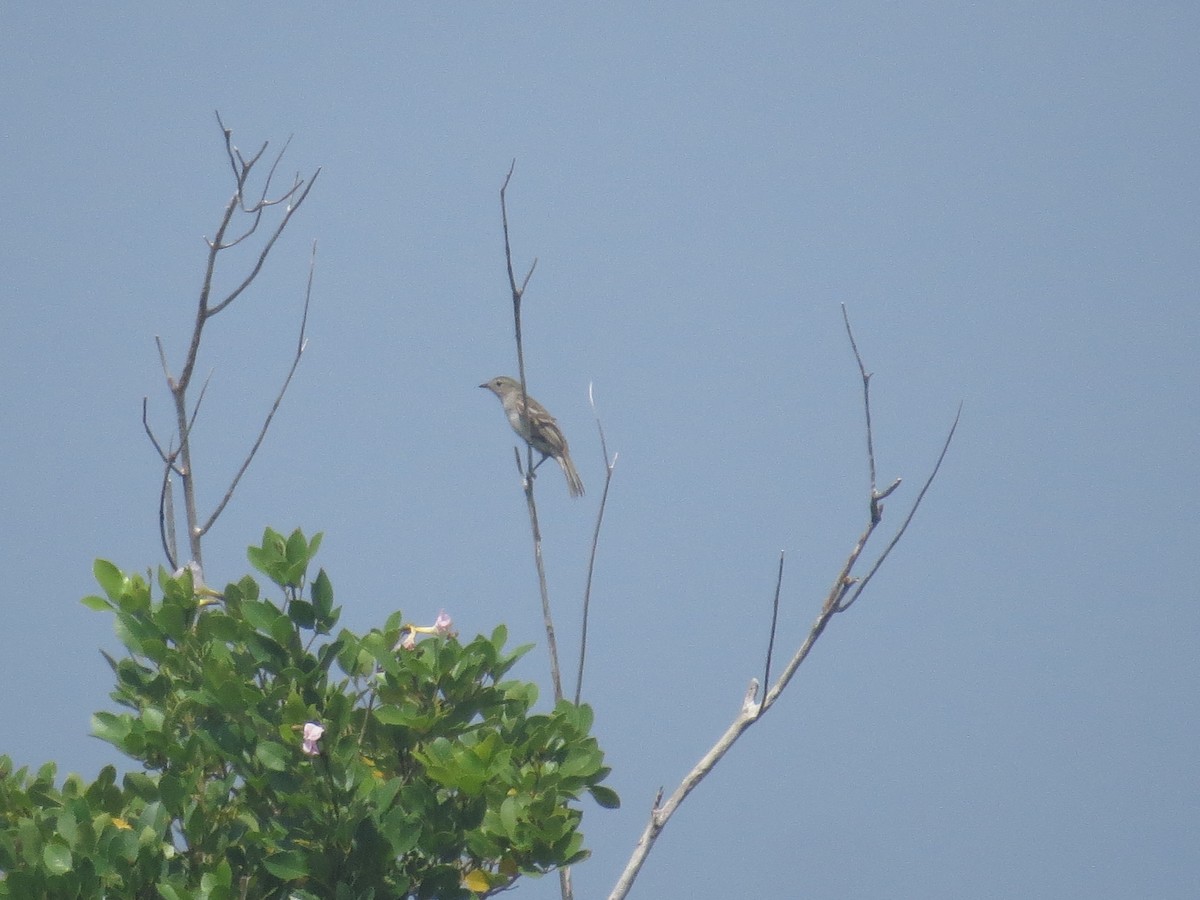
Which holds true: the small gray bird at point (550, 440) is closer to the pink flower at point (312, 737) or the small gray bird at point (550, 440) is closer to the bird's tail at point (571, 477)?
the bird's tail at point (571, 477)

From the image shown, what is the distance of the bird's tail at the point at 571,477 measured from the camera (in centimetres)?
1179

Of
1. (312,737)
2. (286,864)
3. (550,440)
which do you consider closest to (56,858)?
(286,864)

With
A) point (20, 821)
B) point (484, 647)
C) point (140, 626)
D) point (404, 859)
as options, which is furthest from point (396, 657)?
point (20, 821)

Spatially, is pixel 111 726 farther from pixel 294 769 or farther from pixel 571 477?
pixel 571 477

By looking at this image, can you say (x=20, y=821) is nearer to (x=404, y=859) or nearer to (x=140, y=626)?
(x=140, y=626)

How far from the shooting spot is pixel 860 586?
425 cm

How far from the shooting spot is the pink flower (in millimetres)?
3543

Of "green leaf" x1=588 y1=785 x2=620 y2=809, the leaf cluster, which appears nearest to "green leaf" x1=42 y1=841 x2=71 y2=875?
the leaf cluster

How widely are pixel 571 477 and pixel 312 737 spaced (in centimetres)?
838

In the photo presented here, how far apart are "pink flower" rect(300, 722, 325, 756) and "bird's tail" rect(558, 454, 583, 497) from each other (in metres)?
8.17

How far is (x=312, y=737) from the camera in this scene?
3.54m

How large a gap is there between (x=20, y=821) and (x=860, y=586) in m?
2.69

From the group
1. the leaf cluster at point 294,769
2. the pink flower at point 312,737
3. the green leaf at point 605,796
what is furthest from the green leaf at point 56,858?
the green leaf at point 605,796

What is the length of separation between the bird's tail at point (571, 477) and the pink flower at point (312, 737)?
26.8 feet
